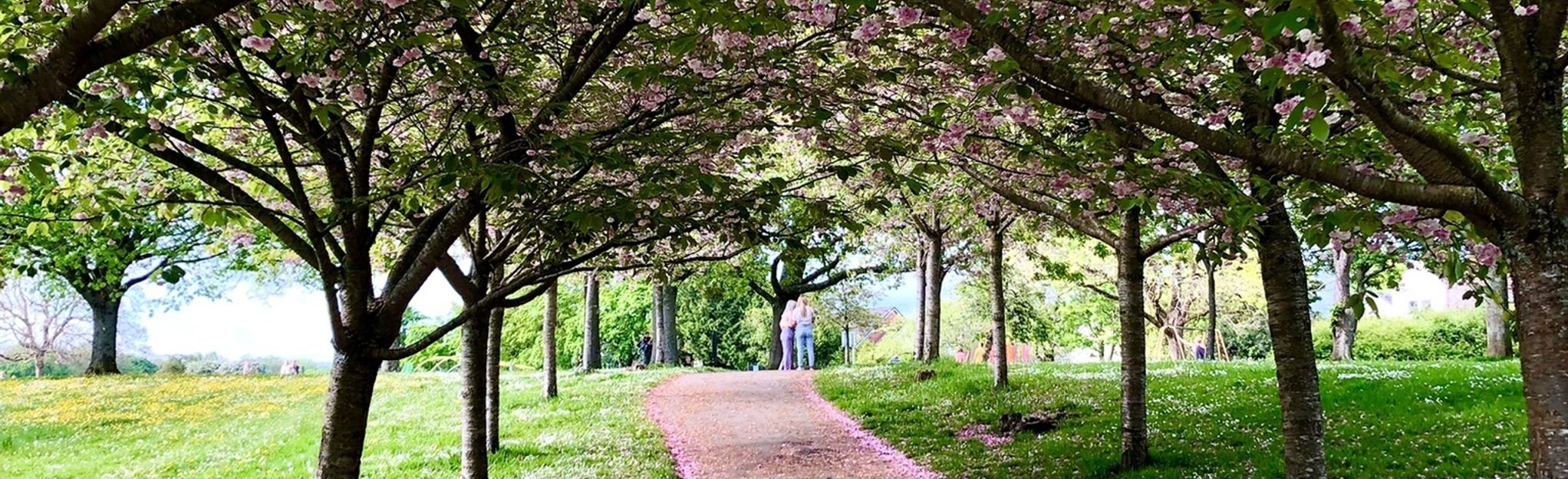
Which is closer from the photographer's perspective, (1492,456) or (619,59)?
(619,59)

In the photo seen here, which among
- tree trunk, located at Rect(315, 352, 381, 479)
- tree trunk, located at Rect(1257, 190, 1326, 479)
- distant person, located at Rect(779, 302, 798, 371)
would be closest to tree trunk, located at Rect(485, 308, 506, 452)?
tree trunk, located at Rect(315, 352, 381, 479)

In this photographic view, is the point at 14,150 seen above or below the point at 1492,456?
above

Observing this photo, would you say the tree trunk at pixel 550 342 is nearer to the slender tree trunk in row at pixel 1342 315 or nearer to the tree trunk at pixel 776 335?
the tree trunk at pixel 776 335

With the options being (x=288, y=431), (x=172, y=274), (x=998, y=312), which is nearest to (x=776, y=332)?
(x=998, y=312)

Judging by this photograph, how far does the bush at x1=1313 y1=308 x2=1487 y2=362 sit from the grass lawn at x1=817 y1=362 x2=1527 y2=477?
16953 millimetres

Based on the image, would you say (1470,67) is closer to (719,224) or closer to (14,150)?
(719,224)

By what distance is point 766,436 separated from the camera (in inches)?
479

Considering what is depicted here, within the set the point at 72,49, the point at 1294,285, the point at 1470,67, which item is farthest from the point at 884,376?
the point at 72,49

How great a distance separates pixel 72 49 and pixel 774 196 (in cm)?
349

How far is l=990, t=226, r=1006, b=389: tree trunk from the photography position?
1312 centimetres

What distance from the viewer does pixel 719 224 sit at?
6.03 m

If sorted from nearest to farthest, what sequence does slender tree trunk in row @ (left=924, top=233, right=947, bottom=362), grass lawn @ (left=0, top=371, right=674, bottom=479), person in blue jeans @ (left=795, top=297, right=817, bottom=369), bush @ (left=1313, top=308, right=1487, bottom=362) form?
grass lawn @ (left=0, top=371, right=674, bottom=479), slender tree trunk in row @ (left=924, top=233, right=947, bottom=362), person in blue jeans @ (left=795, top=297, right=817, bottom=369), bush @ (left=1313, top=308, right=1487, bottom=362)

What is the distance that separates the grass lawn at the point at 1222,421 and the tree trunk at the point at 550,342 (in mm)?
5374

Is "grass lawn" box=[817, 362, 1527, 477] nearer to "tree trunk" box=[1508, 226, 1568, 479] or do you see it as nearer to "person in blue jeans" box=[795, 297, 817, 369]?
"tree trunk" box=[1508, 226, 1568, 479]
